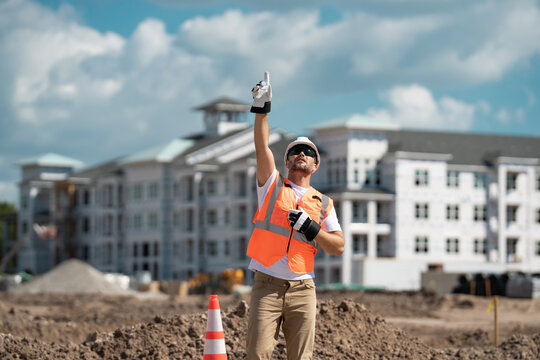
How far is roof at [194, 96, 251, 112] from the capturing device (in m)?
84.6

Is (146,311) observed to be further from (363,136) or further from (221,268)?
(221,268)

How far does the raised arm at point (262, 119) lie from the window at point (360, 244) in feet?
180

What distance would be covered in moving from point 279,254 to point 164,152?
72487 mm

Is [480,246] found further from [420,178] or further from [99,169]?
[99,169]

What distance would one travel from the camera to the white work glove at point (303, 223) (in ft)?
24.6

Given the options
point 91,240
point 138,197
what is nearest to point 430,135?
point 138,197

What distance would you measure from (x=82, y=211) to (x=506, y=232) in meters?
42.0

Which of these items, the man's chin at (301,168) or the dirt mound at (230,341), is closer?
the man's chin at (301,168)

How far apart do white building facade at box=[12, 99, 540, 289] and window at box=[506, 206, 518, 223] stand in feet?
0.27

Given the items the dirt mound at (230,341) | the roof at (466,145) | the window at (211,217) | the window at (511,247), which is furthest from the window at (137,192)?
the dirt mound at (230,341)

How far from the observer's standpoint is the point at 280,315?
784cm

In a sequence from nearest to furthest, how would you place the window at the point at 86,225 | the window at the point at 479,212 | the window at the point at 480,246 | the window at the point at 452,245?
the window at the point at 452,245
the window at the point at 480,246
the window at the point at 479,212
the window at the point at 86,225

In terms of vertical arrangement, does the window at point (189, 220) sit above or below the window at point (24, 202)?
below

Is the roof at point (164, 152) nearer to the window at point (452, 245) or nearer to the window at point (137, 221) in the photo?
the window at point (137, 221)
